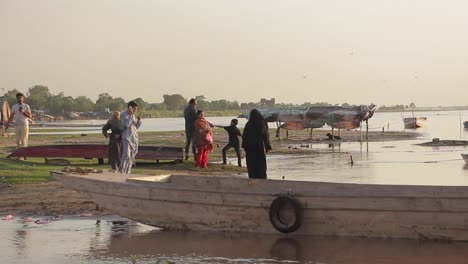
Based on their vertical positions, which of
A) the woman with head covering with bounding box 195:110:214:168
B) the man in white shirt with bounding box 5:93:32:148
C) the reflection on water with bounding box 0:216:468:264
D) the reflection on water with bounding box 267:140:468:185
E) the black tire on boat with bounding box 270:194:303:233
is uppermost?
the man in white shirt with bounding box 5:93:32:148

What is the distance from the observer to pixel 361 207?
8977mm

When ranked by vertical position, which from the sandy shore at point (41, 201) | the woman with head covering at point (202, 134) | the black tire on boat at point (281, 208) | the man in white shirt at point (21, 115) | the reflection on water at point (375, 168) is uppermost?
the man in white shirt at point (21, 115)

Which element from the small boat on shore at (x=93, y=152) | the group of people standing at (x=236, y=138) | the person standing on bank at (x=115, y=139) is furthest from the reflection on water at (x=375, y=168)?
the person standing on bank at (x=115, y=139)

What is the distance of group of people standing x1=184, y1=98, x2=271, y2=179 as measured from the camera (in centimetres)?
1155

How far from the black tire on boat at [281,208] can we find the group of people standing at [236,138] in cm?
216

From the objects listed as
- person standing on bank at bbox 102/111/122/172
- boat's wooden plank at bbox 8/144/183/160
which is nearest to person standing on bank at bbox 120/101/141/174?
person standing on bank at bbox 102/111/122/172

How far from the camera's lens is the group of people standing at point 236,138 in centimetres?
1155

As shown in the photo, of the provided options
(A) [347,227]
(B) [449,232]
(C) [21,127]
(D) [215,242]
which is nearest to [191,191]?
(D) [215,242]

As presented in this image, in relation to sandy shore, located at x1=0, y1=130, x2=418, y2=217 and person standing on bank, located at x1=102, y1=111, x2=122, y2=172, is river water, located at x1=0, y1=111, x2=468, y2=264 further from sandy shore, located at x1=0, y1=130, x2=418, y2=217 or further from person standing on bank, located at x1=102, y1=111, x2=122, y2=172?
person standing on bank, located at x1=102, y1=111, x2=122, y2=172

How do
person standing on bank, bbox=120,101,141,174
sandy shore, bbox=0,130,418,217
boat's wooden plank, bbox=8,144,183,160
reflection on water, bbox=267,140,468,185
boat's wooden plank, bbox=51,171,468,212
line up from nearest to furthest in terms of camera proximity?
boat's wooden plank, bbox=51,171,468,212, sandy shore, bbox=0,130,418,217, person standing on bank, bbox=120,101,141,174, reflection on water, bbox=267,140,468,185, boat's wooden plank, bbox=8,144,183,160

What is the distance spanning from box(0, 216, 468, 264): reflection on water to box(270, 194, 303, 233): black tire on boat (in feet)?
0.57

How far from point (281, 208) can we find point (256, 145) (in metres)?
2.32

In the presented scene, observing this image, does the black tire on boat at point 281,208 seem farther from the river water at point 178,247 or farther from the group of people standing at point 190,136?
the group of people standing at point 190,136

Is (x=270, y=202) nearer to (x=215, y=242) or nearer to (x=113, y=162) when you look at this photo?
→ (x=215, y=242)
